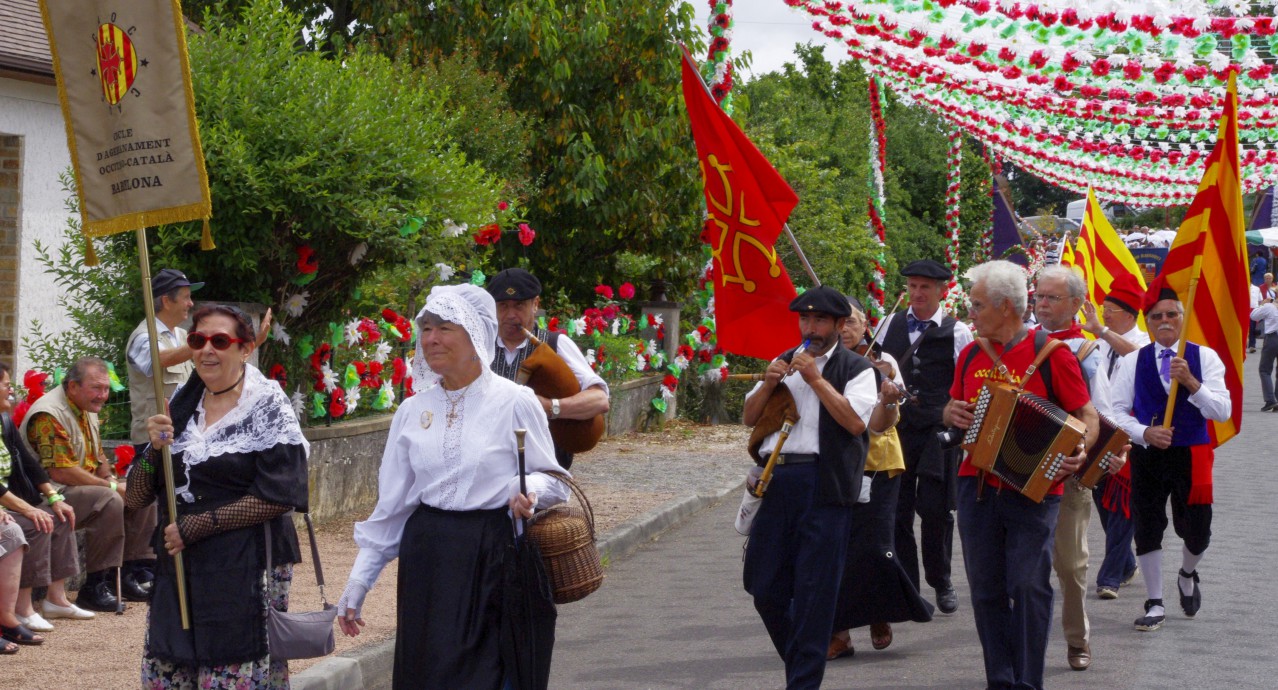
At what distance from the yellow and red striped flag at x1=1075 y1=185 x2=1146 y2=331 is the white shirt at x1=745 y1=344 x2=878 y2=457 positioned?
7.22m

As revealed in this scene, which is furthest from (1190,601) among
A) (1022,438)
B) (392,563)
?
(392,563)

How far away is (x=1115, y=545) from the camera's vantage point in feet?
29.4

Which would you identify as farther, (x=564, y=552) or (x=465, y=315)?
(x=465, y=315)

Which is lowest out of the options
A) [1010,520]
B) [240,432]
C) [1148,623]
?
[1148,623]

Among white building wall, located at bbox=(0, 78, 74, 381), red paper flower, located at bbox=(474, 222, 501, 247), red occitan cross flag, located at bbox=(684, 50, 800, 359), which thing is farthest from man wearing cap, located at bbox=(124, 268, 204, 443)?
white building wall, located at bbox=(0, 78, 74, 381)

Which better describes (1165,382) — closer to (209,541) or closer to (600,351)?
(209,541)

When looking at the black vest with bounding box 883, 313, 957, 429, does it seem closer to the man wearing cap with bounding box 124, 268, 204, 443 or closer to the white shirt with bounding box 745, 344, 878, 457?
the white shirt with bounding box 745, 344, 878, 457

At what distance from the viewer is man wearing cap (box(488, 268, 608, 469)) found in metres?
6.61

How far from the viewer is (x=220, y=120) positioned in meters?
9.74

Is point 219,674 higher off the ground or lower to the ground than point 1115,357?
lower

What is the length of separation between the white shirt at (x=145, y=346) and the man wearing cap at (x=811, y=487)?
12.1 feet

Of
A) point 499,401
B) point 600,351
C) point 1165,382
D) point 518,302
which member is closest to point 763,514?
point 518,302

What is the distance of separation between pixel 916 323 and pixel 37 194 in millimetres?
8696

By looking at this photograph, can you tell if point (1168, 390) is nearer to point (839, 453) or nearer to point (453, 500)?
point (839, 453)
